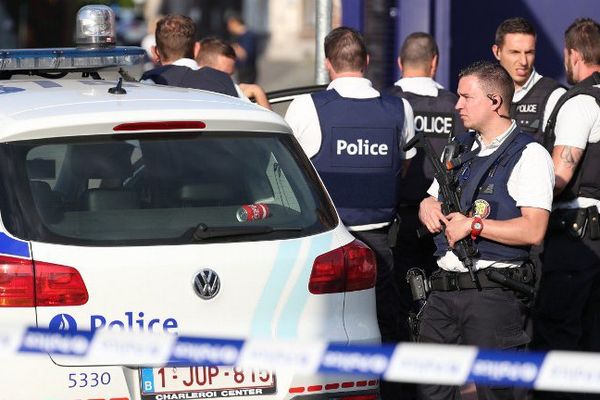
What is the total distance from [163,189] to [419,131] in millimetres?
2716

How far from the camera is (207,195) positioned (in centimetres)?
505

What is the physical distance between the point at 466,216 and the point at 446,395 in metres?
0.92

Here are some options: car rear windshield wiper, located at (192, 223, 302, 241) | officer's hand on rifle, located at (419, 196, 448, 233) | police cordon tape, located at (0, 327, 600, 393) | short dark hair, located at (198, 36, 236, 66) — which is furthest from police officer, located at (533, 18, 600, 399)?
police cordon tape, located at (0, 327, 600, 393)

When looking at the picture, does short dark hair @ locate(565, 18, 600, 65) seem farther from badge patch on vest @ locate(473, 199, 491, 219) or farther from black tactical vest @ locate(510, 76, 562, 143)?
badge patch on vest @ locate(473, 199, 491, 219)

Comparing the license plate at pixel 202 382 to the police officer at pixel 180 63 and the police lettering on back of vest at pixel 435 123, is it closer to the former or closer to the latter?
the police lettering on back of vest at pixel 435 123

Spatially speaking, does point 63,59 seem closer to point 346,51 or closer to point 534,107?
point 346,51

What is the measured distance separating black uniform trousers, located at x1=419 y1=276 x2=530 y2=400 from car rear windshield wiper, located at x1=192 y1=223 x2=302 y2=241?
1061 mm

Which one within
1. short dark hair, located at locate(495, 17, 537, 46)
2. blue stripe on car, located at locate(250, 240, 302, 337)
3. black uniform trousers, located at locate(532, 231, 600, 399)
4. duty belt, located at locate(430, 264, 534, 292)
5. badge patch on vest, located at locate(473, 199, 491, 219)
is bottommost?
black uniform trousers, located at locate(532, 231, 600, 399)

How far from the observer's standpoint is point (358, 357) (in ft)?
12.8

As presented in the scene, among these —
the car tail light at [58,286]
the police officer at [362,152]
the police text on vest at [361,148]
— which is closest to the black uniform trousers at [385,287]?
the police officer at [362,152]

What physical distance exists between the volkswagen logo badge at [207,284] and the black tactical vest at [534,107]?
9.99ft

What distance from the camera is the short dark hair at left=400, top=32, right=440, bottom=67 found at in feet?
25.0

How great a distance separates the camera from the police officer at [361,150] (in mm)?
6836

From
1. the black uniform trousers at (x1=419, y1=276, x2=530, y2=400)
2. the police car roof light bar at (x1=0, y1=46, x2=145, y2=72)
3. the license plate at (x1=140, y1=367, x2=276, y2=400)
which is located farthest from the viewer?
the police car roof light bar at (x1=0, y1=46, x2=145, y2=72)
